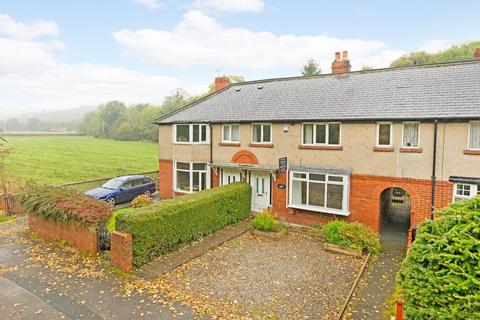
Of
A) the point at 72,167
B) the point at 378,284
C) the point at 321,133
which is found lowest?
the point at 378,284

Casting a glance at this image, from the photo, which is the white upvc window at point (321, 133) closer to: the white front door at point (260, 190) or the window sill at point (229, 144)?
the white front door at point (260, 190)

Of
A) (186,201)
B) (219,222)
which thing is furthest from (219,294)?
(219,222)

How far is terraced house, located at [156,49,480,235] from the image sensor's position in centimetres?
1173

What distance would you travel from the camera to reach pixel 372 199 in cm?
1310

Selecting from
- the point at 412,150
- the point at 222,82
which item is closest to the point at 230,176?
the point at 222,82

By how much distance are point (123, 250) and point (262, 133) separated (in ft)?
30.3

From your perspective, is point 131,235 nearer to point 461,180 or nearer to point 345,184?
point 345,184

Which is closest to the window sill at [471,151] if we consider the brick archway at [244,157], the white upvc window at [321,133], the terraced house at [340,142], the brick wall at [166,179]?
the terraced house at [340,142]

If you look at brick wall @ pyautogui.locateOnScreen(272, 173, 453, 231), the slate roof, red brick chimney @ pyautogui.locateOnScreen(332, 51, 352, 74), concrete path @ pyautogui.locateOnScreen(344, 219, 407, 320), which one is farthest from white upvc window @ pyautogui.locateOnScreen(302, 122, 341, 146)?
red brick chimney @ pyautogui.locateOnScreen(332, 51, 352, 74)

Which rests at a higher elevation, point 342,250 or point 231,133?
point 231,133

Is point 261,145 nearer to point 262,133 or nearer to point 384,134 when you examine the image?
point 262,133

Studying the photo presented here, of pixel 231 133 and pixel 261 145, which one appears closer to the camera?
pixel 261 145

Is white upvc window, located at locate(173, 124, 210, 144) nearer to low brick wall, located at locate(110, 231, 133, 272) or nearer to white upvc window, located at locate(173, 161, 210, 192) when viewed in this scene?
white upvc window, located at locate(173, 161, 210, 192)

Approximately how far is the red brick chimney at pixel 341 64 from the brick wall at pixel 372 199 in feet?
25.0
